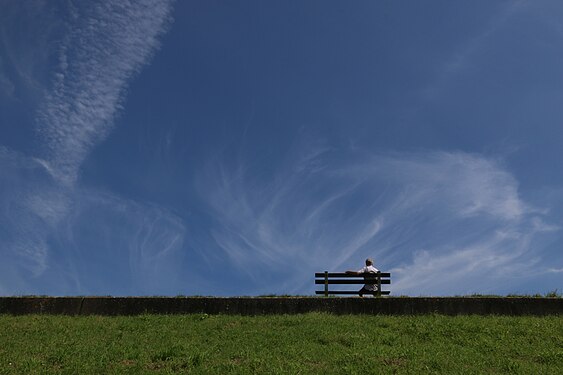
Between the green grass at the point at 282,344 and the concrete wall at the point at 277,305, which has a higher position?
the concrete wall at the point at 277,305

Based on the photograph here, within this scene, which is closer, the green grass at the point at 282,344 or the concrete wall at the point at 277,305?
the green grass at the point at 282,344

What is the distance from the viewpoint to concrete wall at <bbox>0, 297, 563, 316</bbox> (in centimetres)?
1667

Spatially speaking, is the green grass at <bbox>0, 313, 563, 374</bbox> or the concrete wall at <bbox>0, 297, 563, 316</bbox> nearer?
the green grass at <bbox>0, 313, 563, 374</bbox>

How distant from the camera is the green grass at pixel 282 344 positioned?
409 inches

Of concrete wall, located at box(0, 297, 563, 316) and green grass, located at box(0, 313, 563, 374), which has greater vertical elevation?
concrete wall, located at box(0, 297, 563, 316)

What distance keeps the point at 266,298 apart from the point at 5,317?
8960mm

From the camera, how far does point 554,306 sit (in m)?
16.7

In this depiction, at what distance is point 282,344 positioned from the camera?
40.0 feet

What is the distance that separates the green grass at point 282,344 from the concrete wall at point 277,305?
0.71 metres

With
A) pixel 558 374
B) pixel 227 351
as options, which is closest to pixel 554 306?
pixel 558 374

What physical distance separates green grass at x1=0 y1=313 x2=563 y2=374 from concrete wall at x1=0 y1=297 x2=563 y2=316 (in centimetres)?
71

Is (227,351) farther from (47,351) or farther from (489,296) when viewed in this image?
(489,296)

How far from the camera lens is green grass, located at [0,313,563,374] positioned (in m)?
10.4

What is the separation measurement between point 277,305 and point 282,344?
484 centimetres
